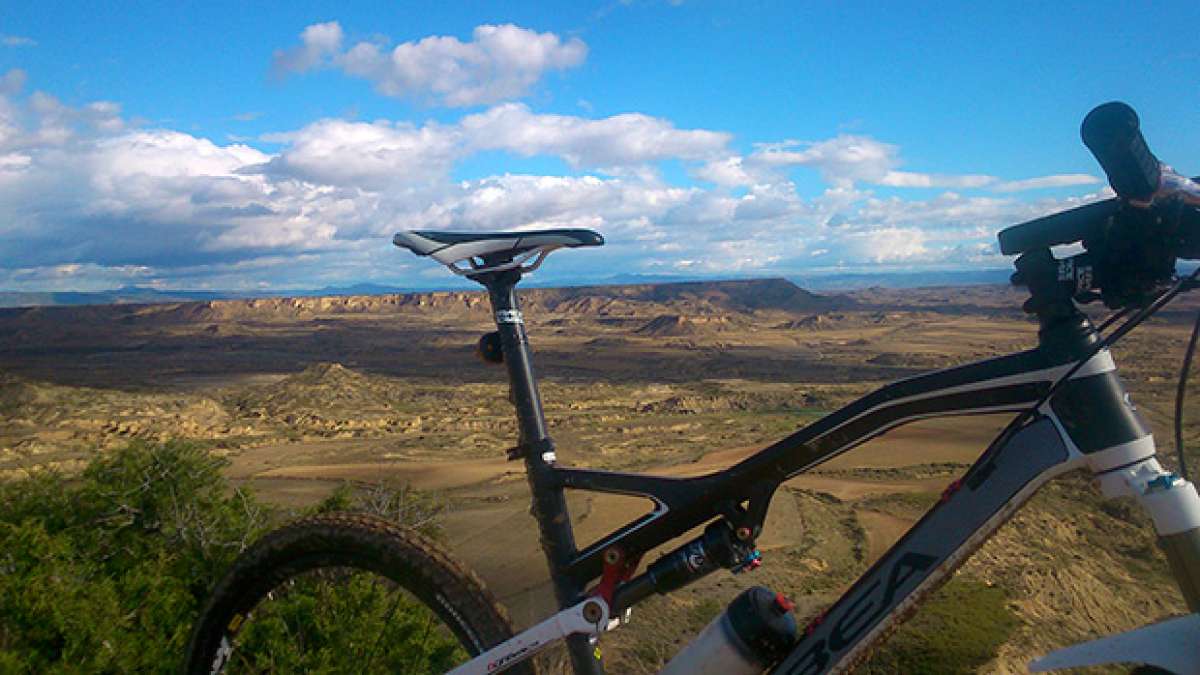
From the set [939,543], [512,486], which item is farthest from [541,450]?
[512,486]

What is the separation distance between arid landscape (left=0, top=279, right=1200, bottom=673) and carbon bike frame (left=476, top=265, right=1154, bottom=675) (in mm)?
180

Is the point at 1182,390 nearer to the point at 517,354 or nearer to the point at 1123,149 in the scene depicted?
the point at 1123,149

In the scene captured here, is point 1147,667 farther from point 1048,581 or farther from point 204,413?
point 204,413

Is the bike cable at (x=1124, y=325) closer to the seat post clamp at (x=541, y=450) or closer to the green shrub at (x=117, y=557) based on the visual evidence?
the seat post clamp at (x=541, y=450)

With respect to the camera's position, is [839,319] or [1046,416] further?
[839,319]

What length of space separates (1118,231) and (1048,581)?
26.1 ft

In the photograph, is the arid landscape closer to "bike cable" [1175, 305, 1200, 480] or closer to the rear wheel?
"bike cable" [1175, 305, 1200, 480]

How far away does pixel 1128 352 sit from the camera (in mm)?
34906

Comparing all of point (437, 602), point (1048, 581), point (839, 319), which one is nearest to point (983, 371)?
point (437, 602)

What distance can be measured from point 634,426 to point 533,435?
25.8 metres

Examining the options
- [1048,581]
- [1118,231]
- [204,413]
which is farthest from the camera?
[204,413]

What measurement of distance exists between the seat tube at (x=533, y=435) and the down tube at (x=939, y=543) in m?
0.80

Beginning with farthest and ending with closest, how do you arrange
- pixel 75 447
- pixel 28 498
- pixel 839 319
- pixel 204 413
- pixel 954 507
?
pixel 839 319
pixel 204 413
pixel 75 447
pixel 28 498
pixel 954 507

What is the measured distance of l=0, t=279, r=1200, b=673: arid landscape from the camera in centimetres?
829
